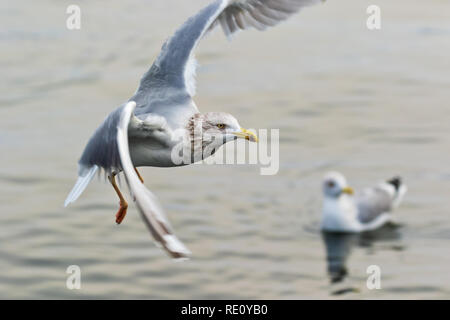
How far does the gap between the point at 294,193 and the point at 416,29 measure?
11.0 m

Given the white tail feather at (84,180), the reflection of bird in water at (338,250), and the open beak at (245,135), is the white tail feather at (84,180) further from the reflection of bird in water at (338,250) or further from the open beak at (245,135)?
the reflection of bird in water at (338,250)

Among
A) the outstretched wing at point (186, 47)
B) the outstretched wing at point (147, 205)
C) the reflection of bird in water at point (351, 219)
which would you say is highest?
the reflection of bird in water at point (351, 219)

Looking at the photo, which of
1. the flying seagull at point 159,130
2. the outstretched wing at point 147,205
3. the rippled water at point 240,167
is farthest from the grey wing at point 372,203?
the outstretched wing at point 147,205

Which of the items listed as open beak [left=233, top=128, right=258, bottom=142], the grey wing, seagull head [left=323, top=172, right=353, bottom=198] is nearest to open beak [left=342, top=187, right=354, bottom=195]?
seagull head [left=323, top=172, right=353, bottom=198]

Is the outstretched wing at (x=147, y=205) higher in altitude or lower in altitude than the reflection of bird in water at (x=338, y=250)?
lower

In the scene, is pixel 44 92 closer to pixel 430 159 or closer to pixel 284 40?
pixel 284 40

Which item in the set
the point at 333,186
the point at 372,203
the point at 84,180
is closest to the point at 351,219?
the point at 372,203

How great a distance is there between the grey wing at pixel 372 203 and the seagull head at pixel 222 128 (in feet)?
48.9

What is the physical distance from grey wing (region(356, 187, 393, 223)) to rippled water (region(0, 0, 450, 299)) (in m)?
0.84

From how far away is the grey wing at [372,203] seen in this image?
20.2 meters

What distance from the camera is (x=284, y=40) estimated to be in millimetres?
30719

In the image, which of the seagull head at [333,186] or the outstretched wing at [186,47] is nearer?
the outstretched wing at [186,47]

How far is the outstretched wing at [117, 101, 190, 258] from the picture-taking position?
4258 millimetres

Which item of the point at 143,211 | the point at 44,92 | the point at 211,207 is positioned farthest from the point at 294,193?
the point at 143,211
